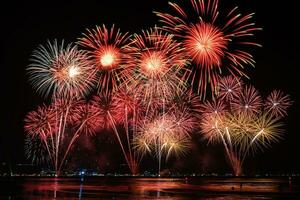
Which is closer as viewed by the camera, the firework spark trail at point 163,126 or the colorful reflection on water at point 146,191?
the colorful reflection on water at point 146,191

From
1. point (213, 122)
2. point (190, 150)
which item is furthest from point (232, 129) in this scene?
point (190, 150)

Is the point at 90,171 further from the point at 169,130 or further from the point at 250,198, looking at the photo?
the point at 250,198

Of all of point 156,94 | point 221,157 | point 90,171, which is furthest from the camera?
point 221,157

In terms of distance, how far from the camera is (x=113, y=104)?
5234cm

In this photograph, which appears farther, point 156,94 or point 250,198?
point 156,94

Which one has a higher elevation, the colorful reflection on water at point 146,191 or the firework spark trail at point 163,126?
the firework spark trail at point 163,126

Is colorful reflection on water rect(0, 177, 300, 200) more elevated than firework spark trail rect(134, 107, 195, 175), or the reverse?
firework spark trail rect(134, 107, 195, 175)

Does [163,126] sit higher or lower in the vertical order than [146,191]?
higher

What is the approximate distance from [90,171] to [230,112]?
45116mm

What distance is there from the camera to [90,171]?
94.3 m

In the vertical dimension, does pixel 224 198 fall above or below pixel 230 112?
below

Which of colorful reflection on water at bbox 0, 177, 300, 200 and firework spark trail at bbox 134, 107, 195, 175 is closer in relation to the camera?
colorful reflection on water at bbox 0, 177, 300, 200

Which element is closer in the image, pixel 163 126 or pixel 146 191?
pixel 146 191

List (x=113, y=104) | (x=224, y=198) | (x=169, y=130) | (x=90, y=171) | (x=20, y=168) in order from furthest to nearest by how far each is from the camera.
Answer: (x=20, y=168)
(x=90, y=171)
(x=169, y=130)
(x=113, y=104)
(x=224, y=198)
